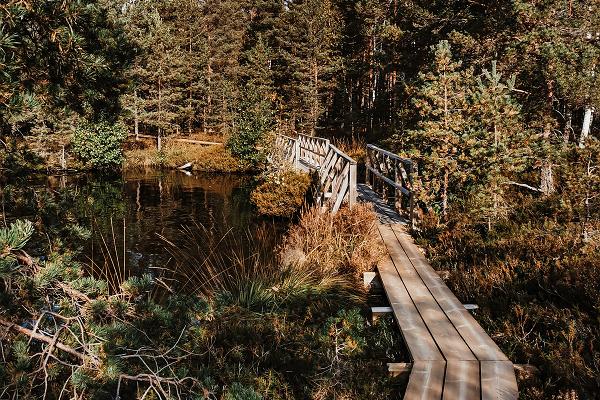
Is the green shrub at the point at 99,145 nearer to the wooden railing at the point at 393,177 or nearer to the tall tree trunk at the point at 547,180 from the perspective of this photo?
the wooden railing at the point at 393,177

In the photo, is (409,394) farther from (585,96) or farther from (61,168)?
(61,168)

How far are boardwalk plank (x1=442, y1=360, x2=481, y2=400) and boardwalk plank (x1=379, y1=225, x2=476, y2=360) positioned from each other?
9cm

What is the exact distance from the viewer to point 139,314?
2291 mm

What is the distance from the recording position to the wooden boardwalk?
3635 mm

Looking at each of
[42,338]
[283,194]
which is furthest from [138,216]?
[42,338]

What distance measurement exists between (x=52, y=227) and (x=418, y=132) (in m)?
6.48

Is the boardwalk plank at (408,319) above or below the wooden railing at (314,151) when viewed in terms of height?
below

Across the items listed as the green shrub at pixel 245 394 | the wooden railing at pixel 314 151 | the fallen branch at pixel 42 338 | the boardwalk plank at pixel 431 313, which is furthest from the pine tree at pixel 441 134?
the wooden railing at pixel 314 151

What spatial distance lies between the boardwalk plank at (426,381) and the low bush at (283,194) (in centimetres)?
1007

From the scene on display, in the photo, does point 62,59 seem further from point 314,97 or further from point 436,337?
point 314,97

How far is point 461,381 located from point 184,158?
27.5 meters

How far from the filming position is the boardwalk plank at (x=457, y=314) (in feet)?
13.6

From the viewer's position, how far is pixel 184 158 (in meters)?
29.2

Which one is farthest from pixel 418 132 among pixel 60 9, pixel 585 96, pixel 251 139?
pixel 251 139
